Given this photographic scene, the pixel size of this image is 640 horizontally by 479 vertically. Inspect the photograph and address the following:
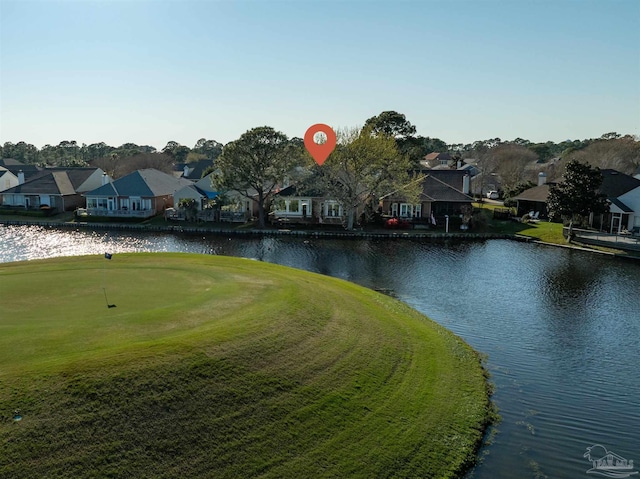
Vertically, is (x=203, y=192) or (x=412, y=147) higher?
(x=412, y=147)

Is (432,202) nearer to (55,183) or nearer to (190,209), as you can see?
(190,209)

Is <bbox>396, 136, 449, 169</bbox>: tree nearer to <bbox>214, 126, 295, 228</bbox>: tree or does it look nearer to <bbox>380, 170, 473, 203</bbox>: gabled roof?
<bbox>380, 170, 473, 203</bbox>: gabled roof

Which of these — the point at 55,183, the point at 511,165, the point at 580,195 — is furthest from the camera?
the point at 511,165

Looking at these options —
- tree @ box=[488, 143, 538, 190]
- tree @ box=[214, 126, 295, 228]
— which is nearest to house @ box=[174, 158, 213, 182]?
tree @ box=[214, 126, 295, 228]

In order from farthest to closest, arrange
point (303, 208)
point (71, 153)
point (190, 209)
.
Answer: point (71, 153) < point (190, 209) < point (303, 208)

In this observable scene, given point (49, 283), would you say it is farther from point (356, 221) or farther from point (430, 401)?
point (356, 221)

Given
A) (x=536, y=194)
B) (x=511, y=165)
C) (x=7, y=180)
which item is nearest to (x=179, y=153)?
(x=7, y=180)
